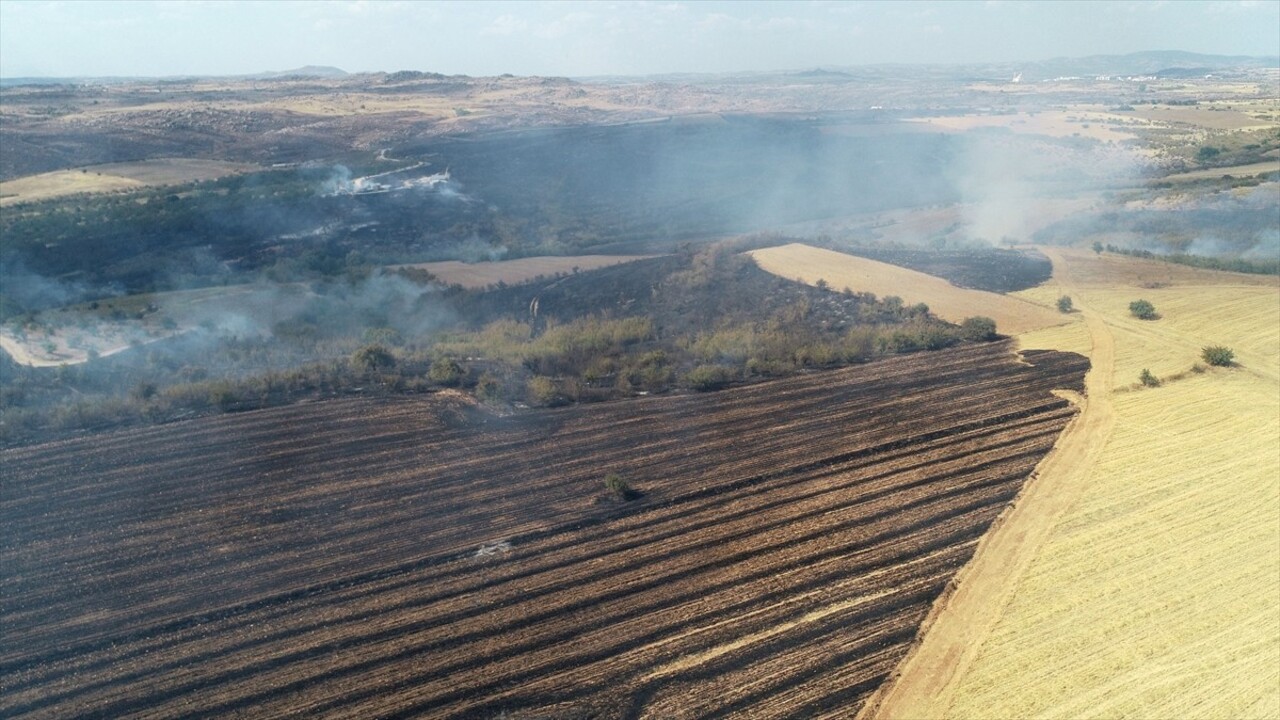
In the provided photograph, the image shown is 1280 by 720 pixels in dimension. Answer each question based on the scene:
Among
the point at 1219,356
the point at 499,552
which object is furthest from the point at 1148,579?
the point at 1219,356

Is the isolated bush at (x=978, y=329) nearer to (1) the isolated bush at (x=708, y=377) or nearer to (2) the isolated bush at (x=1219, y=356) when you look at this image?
(2) the isolated bush at (x=1219, y=356)

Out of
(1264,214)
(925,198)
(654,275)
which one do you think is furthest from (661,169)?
(1264,214)

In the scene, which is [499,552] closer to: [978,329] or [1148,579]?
[1148,579]

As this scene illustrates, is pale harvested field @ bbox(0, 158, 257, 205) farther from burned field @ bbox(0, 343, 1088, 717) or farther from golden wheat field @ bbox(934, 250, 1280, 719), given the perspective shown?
golden wheat field @ bbox(934, 250, 1280, 719)

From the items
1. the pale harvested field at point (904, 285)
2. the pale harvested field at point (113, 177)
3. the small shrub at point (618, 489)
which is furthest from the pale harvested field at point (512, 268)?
the pale harvested field at point (113, 177)

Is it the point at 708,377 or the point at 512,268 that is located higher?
the point at 512,268

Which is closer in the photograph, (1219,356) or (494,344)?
(1219,356)

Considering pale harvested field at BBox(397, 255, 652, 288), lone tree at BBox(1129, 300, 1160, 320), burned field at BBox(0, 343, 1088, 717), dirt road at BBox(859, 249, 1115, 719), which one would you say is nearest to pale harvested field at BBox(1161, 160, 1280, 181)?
lone tree at BBox(1129, 300, 1160, 320)
